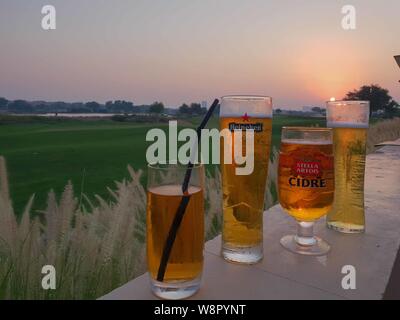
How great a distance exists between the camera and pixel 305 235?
131 centimetres

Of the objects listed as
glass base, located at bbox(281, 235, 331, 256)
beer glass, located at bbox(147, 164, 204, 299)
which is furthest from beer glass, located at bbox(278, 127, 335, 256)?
beer glass, located at bbox(147, 164, 204, 299)

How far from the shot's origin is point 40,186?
9.62 metres

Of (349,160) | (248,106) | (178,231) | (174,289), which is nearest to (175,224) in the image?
(178,231)

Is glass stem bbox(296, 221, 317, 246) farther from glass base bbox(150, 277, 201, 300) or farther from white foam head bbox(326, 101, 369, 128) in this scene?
glass base bbox(150, 277, 201, 300)

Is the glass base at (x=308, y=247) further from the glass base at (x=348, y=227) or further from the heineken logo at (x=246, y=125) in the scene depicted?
the heineken logo at (x=246, y=125)

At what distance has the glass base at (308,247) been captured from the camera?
1.26 metres

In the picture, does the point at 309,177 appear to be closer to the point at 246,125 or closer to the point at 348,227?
the point at 246,125

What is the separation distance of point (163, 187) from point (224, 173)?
0.29m

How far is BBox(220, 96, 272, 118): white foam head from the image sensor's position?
3.68 ft

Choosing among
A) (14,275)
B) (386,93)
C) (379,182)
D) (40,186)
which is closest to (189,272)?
(14,275)

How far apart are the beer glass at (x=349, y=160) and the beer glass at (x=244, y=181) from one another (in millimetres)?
435

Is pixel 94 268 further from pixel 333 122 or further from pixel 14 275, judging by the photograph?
pixel 333 122

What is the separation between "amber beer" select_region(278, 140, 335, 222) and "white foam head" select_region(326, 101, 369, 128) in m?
0.23

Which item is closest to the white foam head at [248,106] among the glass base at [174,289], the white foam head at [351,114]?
the white foam head at [351,114]
